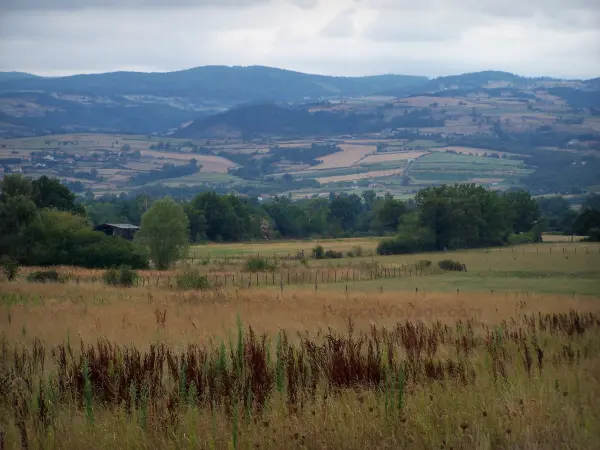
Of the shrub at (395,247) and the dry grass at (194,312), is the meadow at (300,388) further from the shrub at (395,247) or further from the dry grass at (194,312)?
the shrub at (395,247)

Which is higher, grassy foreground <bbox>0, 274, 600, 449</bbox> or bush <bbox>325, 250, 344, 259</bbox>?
grassy foreground <bbox>0, 274, 600, 449</bbox>

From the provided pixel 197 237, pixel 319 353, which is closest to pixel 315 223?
pixel 197 237

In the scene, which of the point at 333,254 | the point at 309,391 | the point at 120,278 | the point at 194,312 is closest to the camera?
the point at 309,391

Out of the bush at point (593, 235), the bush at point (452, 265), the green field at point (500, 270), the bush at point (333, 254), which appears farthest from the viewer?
the bush at point (593, 235)

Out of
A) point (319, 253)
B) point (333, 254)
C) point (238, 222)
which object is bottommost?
point (238, 222)

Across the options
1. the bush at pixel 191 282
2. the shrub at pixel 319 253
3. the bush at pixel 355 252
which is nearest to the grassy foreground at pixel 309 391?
the bush at pixel 191 282

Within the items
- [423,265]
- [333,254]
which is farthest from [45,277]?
[333,254]

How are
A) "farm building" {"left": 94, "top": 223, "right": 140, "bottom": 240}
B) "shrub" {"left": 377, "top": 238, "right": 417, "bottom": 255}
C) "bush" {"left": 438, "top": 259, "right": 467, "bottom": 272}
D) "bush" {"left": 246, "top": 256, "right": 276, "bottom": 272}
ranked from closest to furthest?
"bush" {"left": 246, "top": 256, "right": 276, "bottom": 272}, "bush" {"left": 438, "top": 259, "right": 467, "bottom": 272}, "shrub" {"left": 377, "top": 238, "right": 417, "bottom": 255}, "farm building" {"left": 94, "top": 223, "right": 140, "bottom": 240}

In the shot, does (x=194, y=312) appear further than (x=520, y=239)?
No

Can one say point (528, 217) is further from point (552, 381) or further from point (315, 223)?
point (552, 381)

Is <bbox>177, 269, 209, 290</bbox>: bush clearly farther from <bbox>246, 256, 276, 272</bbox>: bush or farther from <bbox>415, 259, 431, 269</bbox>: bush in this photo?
<bbox>415, 259, 431, 269</bbox>: bush

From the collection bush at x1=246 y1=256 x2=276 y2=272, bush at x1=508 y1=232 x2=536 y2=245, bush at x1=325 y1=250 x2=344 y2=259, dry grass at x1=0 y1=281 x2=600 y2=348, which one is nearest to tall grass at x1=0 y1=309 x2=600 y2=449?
dry grass at x1=0 y1=281 x2=600 y2=348

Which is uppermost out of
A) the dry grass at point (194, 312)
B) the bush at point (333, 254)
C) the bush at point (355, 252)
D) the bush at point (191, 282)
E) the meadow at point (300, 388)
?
the meadow at point (300, 388)

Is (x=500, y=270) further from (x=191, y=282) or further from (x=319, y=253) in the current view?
(x=191, y=282)
